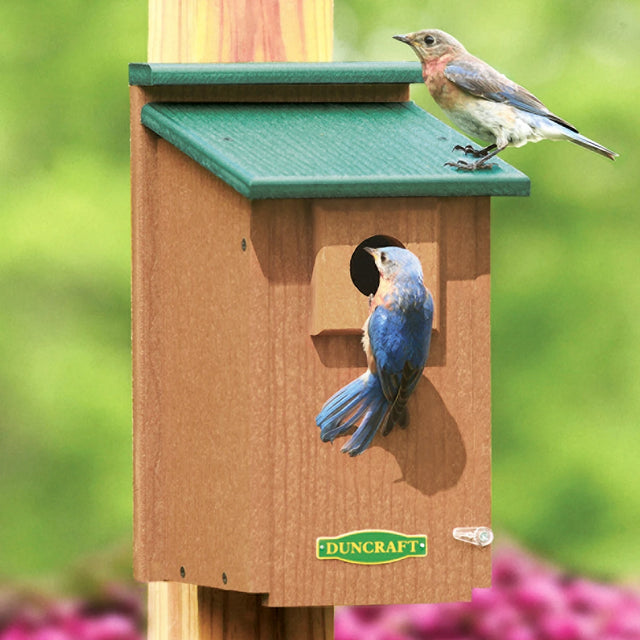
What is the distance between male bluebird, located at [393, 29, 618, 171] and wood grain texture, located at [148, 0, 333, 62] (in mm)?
275

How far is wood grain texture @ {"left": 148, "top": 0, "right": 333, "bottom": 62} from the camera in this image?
4133 millimetres

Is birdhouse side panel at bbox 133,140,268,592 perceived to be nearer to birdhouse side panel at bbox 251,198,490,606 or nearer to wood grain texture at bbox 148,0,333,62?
birdhouse side panel at bbox 251,198,490,606

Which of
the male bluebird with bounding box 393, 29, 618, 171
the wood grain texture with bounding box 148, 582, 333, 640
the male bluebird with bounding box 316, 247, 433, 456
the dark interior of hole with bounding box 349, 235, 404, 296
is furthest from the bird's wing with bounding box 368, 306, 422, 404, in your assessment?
the wood grain texture with bounding box 148, 582, 333, 640

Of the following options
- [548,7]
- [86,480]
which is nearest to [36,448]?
[86,480]

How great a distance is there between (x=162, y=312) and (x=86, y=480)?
9.09 feet

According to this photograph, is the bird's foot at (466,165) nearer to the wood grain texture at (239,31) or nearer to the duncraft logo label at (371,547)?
the wood grain texture at (239,31)

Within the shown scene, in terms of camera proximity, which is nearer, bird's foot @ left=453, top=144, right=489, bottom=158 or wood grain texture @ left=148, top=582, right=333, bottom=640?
bird's foot @ left=453, top=144, right=489, bottom=158

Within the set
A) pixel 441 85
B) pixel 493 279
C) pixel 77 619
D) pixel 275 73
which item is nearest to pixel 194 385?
pixel 275 73

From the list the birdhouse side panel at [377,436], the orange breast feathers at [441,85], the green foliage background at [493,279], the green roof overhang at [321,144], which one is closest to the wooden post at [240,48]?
the green roof overhang at [321,144]

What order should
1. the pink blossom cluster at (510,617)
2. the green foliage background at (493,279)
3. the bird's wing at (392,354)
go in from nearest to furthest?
the bird's wing at (392,354), the pink blossom cluster at (510,617), the green foliage background at (493,279)

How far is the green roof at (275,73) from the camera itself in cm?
402

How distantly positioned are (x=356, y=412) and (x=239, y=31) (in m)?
0.94

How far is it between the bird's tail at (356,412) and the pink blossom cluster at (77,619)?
212cm

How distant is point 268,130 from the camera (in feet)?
13.0
